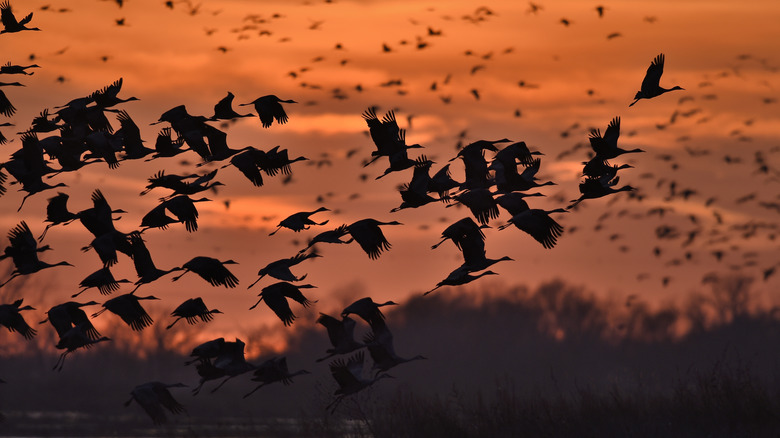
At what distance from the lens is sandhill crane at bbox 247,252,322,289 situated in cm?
1659

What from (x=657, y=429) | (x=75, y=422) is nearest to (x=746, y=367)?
(x=657, y=429)

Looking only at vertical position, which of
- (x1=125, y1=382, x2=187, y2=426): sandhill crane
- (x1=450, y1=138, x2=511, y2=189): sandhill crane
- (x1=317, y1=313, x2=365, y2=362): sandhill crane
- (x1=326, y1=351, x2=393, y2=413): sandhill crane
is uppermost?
(x1=450, y1=138, x2=511, y2=189): sandhill crane

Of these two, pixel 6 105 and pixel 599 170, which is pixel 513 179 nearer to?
pixel 599 170

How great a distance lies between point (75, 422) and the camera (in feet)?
321

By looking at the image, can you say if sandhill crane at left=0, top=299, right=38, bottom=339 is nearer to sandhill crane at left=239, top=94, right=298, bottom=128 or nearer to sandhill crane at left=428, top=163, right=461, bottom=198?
sandhill crane at left=239, top=94, right=298, bottom=128

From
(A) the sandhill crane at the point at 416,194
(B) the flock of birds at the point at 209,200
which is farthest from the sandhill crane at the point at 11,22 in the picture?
(A) the sandhill crane at the point at 416,194

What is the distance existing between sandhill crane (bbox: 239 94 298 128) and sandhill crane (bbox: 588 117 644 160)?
202 inches

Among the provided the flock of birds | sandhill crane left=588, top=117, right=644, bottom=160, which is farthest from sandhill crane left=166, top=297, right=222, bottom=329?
sandhill crane left=588, top=117, right=644, bottom=160

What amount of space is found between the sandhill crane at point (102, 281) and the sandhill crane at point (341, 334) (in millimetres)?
3308

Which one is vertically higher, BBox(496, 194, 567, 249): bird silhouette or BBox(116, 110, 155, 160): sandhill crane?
BBox(116, 110, 155, 160): sandhill crane

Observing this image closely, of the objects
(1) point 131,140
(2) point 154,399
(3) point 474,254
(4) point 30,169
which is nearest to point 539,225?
(3) point 474,254

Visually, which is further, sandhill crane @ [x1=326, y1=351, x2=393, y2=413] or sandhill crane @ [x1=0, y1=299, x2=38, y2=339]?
sandhill crane @ [x1=0, y1=299, x2=38, y2=339]

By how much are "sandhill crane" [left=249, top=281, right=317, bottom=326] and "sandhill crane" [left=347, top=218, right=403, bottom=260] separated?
1.01m

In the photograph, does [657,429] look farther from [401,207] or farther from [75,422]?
[75,422]
